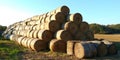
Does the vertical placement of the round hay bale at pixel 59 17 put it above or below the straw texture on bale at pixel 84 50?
above

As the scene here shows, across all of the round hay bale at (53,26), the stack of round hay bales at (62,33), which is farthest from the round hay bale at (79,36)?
the round hay bale at (53,26)

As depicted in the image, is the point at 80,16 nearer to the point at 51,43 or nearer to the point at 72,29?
the point at 72,29

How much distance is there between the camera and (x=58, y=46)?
14.4 metres

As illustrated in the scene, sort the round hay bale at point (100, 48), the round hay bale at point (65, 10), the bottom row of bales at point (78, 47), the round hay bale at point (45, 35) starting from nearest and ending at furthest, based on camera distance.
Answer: the bottom row of bales at point (78, 47) < the round hay bale at point (100, 48) < the round hay bale at point (45, 35) < the round hay bale at point (65, 10)

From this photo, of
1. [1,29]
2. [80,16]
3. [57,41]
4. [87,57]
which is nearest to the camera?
[87,57]

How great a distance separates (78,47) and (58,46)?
2.23 m

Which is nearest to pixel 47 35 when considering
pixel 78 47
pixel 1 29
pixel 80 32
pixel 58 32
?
pixel 58 32

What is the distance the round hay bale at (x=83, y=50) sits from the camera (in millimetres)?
11969

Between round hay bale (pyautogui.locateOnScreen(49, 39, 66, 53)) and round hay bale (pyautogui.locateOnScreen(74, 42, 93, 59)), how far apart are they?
6.88ft

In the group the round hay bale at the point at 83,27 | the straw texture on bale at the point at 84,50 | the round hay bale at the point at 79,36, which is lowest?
the straw texture on bale at the point at 84,50

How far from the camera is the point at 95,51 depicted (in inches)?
485

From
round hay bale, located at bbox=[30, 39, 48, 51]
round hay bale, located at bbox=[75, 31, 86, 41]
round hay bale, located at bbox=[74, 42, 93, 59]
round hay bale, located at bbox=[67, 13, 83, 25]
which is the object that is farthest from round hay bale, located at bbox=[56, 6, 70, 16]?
round hay bale, located at bbox=[74, 42, 93, 59]

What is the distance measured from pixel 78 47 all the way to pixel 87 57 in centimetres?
67

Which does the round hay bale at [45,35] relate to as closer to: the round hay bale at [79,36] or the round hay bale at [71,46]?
the round hay bale at [79,36]
